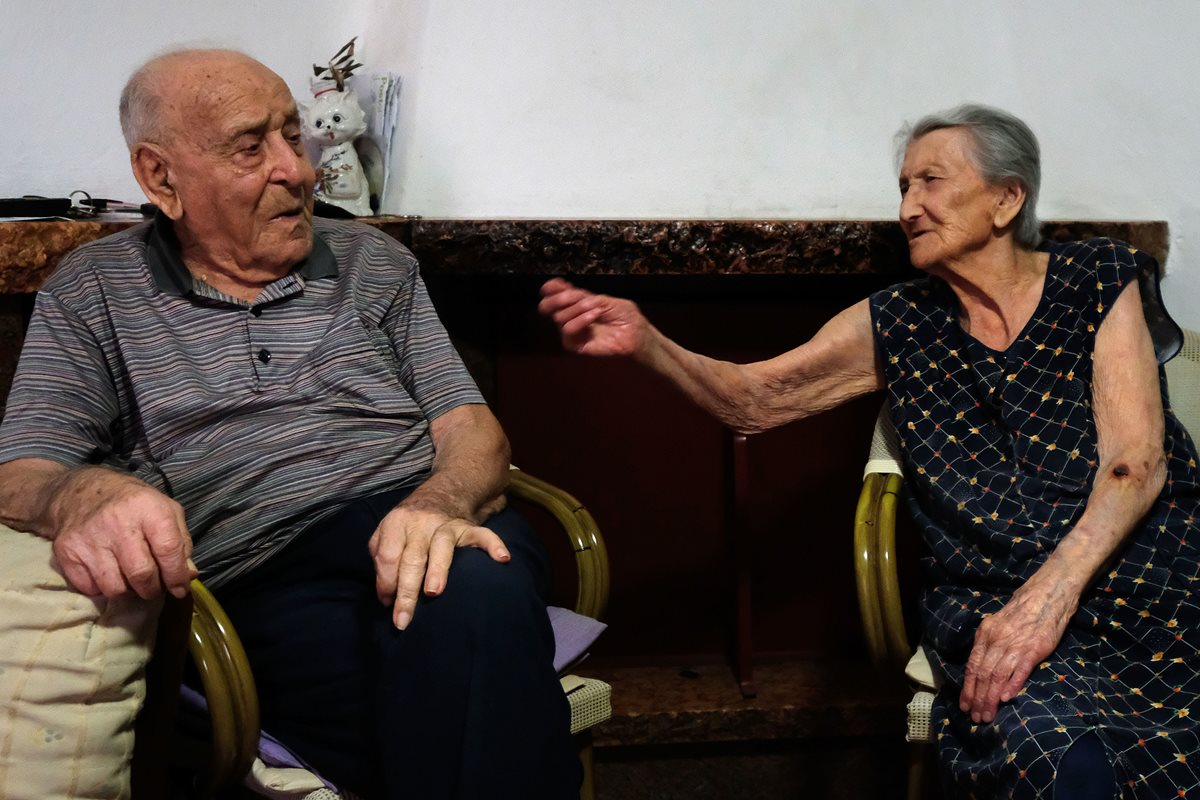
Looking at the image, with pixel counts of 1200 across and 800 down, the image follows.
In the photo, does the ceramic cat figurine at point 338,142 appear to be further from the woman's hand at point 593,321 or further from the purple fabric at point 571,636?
the purple fabric at point 571,636

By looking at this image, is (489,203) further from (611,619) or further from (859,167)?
(611,619)

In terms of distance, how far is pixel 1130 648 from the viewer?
1637mm

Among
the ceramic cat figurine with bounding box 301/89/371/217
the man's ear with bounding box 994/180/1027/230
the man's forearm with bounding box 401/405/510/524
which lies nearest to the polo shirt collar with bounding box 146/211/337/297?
the man's forearm with bounding box 401/405/510/524

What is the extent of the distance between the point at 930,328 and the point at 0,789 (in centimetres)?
143

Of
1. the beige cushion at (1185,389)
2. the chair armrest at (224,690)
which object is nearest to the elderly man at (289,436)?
the chair armrest at (224,690)

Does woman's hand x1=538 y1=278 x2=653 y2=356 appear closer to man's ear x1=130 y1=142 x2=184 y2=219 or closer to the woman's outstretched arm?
the woman's outstretched arm

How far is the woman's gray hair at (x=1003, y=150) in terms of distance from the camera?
1845mm

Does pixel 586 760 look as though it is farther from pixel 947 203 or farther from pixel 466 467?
pixel 947 203

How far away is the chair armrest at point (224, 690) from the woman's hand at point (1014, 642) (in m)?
0.92

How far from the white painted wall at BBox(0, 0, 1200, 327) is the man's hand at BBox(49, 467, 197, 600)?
1.16 metres

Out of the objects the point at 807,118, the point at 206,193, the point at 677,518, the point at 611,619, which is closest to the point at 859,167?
the point at 807,118

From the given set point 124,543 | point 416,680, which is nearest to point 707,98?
point 416,680

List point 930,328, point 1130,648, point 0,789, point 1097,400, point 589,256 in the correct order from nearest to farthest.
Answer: point 0,789 < point 1130,648 < point 1097,400 < point 930,328 < point 589,256

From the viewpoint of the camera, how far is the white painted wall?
236 centimetres
